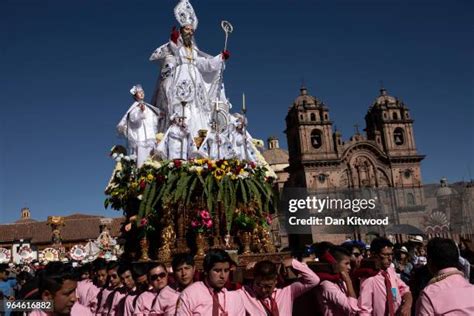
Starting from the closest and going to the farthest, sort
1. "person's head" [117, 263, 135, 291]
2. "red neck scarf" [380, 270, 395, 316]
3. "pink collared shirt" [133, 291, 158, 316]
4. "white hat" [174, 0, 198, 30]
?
"red neck scarf" [380, 270, 395, 316], "pink collared shirt" [133, 291, 158, 316], "person's head" [117, 263, 135, 291], "white hat" [174, 0, 198, 30]

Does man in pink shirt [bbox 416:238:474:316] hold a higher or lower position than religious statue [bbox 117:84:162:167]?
lower

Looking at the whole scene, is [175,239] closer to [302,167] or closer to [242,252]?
[242,252]

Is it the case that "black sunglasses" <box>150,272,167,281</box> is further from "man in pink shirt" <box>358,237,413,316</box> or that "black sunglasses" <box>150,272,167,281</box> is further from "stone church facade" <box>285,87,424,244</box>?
"stone church facade" <box>285,87,424,244</box>

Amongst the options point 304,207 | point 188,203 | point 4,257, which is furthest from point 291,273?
point 4,257

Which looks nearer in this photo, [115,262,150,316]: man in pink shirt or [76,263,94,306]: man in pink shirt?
[115,262,150,316]: man in pink shirt

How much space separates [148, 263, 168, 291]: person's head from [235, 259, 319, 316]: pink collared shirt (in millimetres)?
1078

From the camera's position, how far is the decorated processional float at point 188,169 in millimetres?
8758

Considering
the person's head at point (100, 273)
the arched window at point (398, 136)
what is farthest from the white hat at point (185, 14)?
the arched window at point (398, 136)

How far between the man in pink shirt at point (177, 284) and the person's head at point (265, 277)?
77 cm

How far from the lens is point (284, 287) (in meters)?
4.57

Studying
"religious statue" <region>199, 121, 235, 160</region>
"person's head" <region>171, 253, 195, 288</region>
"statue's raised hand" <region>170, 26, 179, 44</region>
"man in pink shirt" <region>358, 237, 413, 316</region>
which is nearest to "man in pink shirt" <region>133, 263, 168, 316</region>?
"person's head" <region>171, 253, 195, 288</region>

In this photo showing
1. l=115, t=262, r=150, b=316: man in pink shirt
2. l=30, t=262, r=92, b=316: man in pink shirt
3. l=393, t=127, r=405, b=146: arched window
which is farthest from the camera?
l=393, t=127, r=405, b=146: arched window

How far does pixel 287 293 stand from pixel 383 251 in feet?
3.73

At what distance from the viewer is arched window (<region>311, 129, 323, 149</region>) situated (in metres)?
53.7
